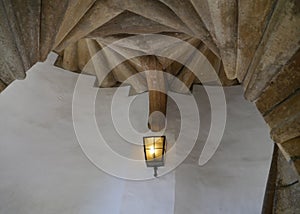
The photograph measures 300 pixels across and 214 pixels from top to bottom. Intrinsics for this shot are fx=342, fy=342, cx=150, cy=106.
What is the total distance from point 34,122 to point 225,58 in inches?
83.0

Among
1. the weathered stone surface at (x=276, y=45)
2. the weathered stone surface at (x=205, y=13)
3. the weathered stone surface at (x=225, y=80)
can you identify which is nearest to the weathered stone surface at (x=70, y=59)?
the weathered stone surface at (x=225, y=80)

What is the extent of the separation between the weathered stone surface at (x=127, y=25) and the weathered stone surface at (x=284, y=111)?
4.13ft

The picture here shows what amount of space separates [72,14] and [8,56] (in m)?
0.43

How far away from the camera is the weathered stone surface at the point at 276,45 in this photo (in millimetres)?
810

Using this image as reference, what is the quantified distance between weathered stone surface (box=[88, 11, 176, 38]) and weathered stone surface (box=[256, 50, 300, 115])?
1.22 metres

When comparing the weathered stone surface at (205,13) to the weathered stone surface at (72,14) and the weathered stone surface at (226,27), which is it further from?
the weathered stone surface at (72,14)

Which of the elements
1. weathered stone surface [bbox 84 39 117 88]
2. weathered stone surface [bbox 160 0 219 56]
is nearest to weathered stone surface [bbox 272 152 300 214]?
weathered stone surface [bbox 160 0 219 56]

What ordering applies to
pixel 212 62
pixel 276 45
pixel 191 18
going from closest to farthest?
pixel 276 45 < pixel 191 18 < pixel 212 62

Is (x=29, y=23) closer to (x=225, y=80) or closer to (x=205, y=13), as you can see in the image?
(x=205, y=13)

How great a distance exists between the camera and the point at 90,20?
70.6 inches

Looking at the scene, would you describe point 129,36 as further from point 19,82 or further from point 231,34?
point 231,34

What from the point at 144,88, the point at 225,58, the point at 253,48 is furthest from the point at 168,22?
the point at 144,88

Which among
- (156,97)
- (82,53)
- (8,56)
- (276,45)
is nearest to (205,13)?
(276,45)

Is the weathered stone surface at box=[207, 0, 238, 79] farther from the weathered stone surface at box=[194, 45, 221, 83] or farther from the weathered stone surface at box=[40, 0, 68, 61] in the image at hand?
the weathered stone surface at box=[194, 45, 221, 83]
